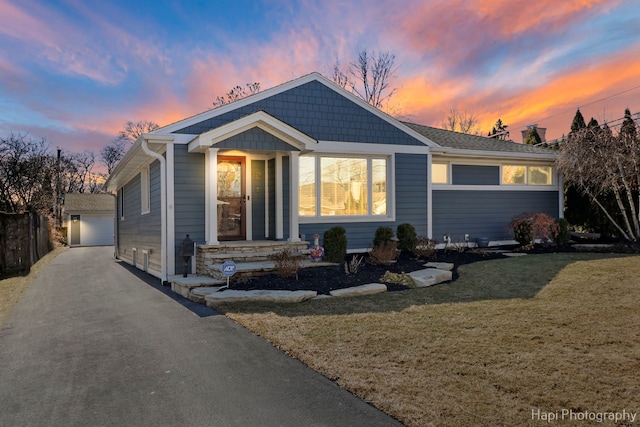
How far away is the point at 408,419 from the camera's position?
2637mm

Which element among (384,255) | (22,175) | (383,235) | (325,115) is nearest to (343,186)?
(383,235)

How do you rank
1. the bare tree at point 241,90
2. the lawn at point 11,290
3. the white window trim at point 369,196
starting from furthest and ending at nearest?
the bare tree at point 241,90 < the white window trim at point 369,196 < the lawn at point 11,290

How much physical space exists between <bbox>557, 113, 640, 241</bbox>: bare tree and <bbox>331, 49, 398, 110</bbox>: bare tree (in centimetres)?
1541

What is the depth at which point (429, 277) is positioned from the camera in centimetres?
732

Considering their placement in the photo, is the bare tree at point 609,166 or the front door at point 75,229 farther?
the front door at point 75,229

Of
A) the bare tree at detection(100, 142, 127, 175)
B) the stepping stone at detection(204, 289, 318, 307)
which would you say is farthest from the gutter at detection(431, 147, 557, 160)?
the bare tree at detection(100, 142, 127, 175)

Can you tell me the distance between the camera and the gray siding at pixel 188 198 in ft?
27.7

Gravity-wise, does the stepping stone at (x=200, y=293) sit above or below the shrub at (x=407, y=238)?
below

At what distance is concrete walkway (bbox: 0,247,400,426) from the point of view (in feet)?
9.16

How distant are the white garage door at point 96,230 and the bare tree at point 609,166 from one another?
96.7 feet

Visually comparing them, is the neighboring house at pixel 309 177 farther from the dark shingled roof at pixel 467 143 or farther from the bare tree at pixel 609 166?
the bare tree at pixel 609 166

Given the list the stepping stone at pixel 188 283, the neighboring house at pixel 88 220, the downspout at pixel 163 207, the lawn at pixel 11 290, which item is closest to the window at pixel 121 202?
the lawn at pixel 11 290

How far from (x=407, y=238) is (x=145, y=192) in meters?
7.15

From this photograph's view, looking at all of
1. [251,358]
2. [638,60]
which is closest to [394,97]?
[638,60]
